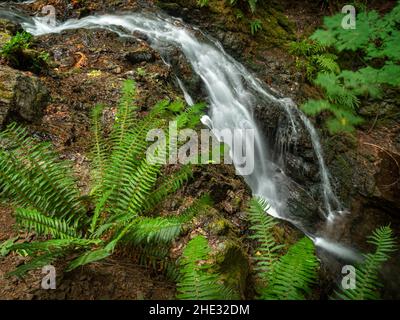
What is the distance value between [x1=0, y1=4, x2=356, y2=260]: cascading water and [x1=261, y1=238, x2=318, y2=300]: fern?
3065mm

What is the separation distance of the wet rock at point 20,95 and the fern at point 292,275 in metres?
2.88

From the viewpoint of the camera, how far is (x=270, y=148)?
5949 mm

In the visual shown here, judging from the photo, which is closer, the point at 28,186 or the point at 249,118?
the point at 28,186

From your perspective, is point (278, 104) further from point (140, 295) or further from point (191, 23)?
point (140, 295)

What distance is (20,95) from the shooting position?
11.9 ft

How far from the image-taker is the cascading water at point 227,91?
5.54m

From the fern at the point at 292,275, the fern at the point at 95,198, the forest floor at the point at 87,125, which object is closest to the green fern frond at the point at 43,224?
the fern at the point at 95,198

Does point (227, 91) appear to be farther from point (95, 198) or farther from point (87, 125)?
point (95, 198)

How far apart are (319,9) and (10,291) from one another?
8.53 meters

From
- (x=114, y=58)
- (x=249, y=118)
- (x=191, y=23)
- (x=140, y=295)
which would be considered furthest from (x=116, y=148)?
(x=191, y=23)

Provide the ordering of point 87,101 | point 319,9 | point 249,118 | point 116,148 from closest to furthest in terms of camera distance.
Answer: point 116,148
point 87,101
point 249,118
point 319,9

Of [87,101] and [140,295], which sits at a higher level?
[87,101]

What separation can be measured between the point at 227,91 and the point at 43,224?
437 centimetres

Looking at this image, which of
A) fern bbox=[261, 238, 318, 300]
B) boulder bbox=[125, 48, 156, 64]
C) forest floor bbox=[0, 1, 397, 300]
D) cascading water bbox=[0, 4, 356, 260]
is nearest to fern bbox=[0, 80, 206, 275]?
forest floor bbox=[0, 1, 397, 300]
